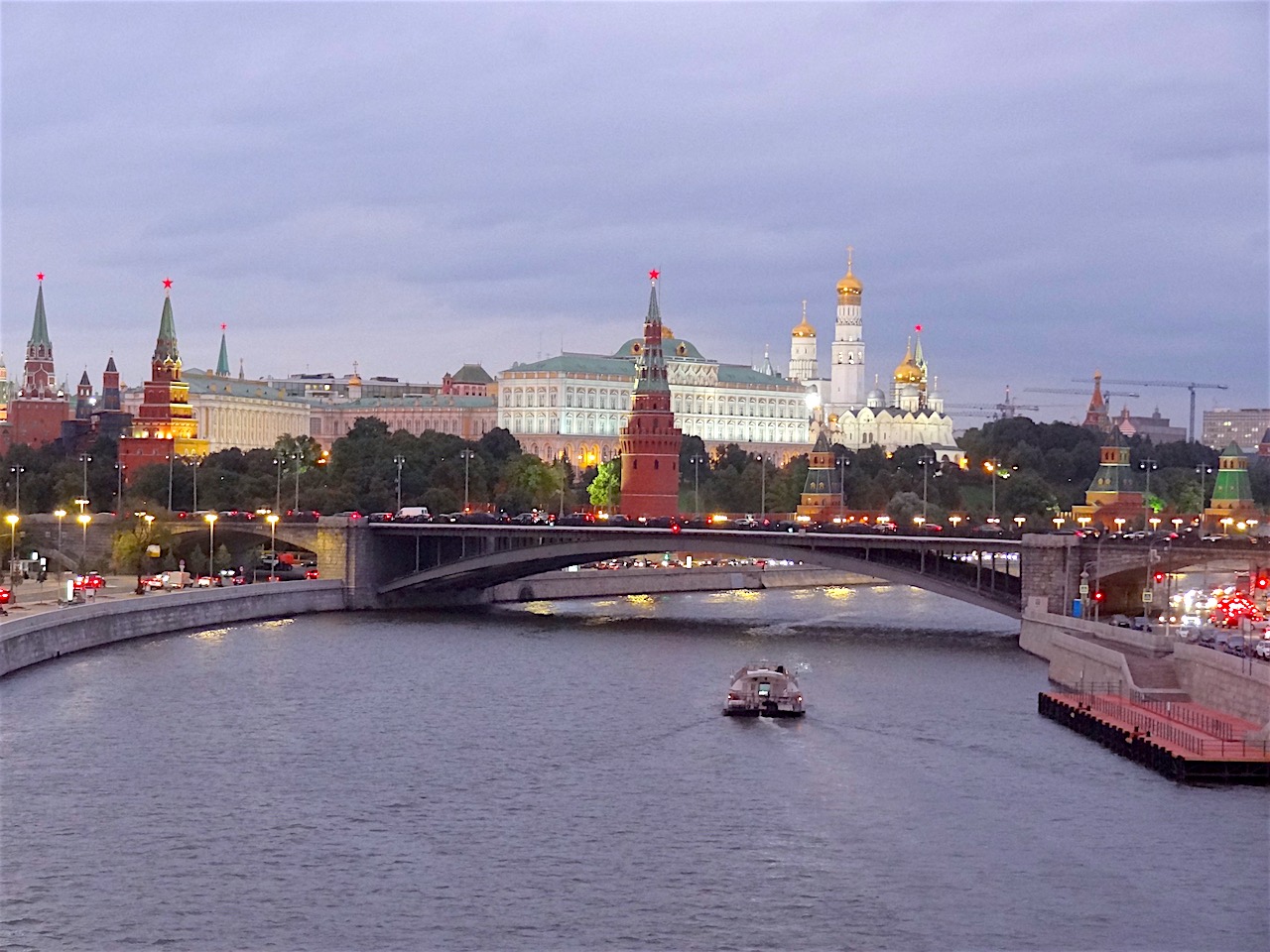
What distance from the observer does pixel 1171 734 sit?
41469 mm

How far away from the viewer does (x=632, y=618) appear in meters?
76.3

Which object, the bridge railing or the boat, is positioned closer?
the bridge railing

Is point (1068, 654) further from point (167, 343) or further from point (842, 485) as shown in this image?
point (167, 343)

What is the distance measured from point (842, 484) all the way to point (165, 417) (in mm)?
42234

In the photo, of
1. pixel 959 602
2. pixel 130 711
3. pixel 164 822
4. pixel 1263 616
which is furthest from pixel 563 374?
pixel 164 822

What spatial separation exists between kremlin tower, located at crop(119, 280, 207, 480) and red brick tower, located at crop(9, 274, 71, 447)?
41.8 metres

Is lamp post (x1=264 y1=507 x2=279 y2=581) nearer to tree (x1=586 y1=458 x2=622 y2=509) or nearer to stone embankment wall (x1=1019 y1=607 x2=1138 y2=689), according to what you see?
stone embankment wall (x1=1019 y1=607 x2=1138 y2=689)

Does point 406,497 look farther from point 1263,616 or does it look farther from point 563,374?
point 563,374

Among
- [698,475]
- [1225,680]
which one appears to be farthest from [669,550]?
[698,475]

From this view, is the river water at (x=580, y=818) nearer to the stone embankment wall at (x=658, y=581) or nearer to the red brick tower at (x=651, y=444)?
the stone embankment wall at (x=658, y=581)

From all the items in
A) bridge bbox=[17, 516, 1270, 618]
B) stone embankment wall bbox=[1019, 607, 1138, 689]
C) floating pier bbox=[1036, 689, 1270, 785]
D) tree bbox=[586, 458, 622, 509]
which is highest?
tree bbox=[586, 458, 622, 509]

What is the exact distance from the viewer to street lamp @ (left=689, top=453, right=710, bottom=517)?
120m

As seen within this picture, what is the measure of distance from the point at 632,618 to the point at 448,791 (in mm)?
37797

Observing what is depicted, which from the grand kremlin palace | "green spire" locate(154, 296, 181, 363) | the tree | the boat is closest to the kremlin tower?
"green spire" locate(154, 296, 181, 363)
